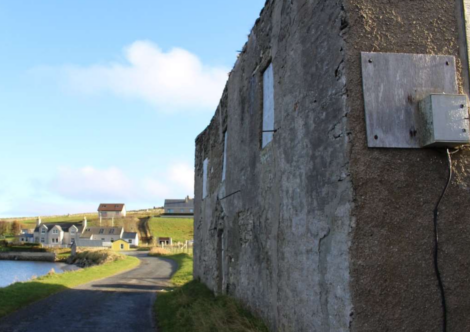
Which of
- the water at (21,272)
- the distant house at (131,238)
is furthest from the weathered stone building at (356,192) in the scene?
the distant house at (131,238)

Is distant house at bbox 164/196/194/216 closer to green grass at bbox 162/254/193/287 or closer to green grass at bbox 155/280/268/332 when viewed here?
green grass at bbox 162/254/193/287

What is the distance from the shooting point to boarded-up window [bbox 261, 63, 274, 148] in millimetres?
7242

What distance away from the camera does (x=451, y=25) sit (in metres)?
4.70

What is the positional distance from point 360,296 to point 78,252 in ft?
189

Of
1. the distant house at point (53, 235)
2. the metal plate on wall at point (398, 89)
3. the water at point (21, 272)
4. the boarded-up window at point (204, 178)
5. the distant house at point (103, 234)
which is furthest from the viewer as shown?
the distant house at point (53, 235)

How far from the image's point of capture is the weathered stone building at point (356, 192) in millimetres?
4191

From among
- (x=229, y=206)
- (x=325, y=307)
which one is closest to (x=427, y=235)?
(x=325, y=307)

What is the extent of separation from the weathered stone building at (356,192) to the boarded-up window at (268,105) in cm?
75

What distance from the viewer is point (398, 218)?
14.1 ft

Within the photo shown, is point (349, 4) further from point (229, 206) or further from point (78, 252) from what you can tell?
point (78, 252)

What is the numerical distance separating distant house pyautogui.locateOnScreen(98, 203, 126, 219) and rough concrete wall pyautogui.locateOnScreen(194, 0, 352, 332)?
11156 centimetres

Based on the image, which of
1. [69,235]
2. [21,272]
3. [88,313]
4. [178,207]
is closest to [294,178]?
[88,313]

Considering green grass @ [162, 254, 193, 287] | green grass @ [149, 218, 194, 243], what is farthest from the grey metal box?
green grass @ [149, 218, 194, 243]

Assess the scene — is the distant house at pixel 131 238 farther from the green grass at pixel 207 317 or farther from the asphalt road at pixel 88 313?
the green grass at pixel 207 317
